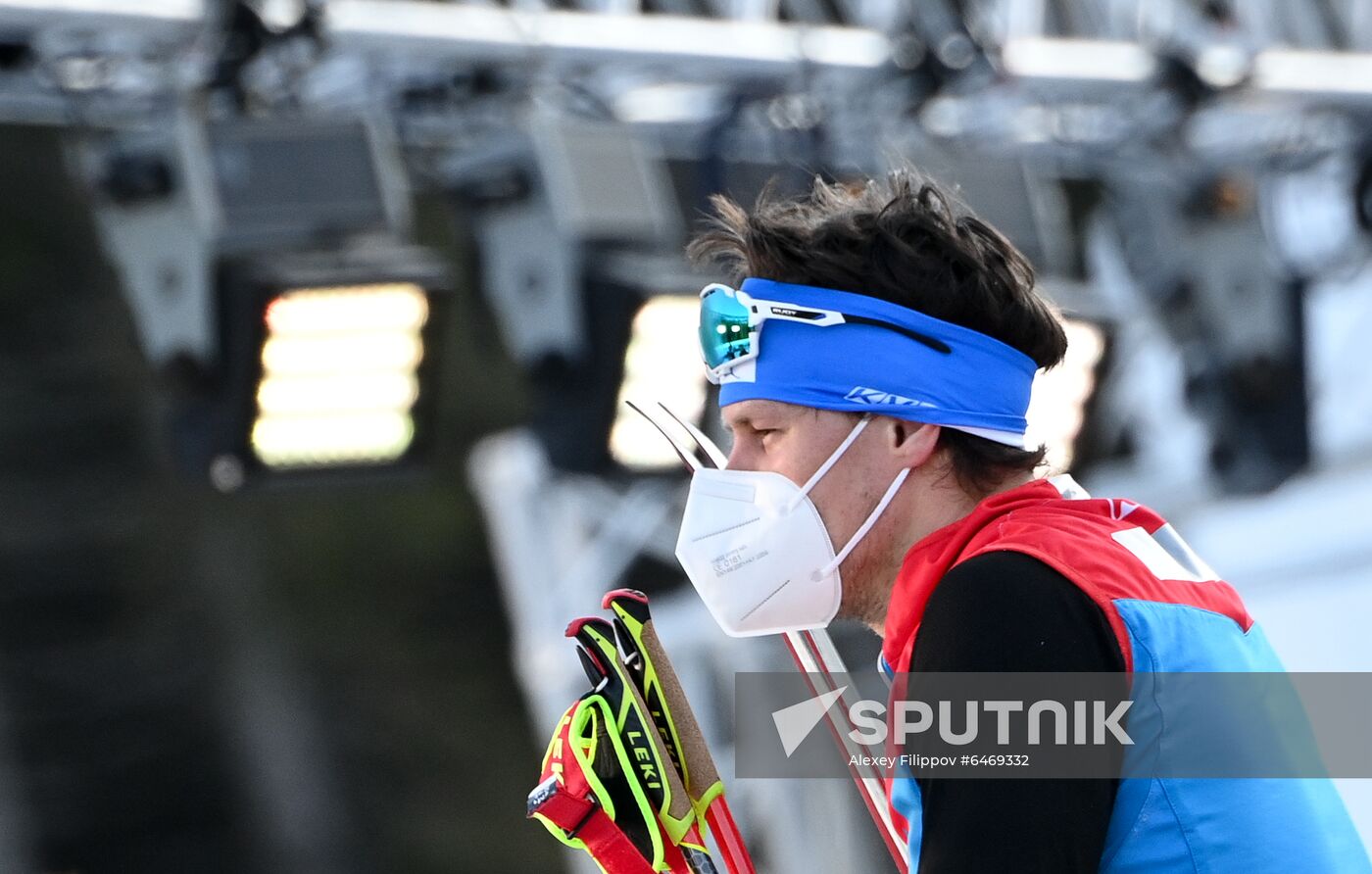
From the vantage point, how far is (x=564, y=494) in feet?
20.9

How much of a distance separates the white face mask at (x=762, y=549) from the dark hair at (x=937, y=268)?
125 mm

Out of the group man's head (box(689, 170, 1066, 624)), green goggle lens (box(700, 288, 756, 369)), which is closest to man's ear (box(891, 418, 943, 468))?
man's head (box(689, 170, 1066, 624))

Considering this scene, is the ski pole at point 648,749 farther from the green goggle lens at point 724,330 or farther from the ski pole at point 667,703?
the green goggle lens at point 724,330

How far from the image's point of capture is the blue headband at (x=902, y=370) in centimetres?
178

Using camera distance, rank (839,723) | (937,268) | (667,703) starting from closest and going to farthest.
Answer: (937,268) → (667,703) → (839,723)

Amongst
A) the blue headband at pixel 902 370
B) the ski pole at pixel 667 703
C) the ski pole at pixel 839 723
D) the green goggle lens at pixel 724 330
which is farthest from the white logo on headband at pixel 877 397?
the ski pole at pixel 839 723

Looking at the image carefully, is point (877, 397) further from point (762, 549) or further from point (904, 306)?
point (762, 549)

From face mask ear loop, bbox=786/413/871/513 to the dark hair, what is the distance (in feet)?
0.29

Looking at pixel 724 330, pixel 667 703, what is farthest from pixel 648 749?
pixel 724 330

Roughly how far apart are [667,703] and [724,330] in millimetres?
429

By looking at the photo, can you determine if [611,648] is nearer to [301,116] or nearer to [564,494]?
[301,116]

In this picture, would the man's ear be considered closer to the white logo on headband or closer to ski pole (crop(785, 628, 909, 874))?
the white logo on headband

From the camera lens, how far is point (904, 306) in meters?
1.80

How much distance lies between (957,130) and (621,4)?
4.69ft
